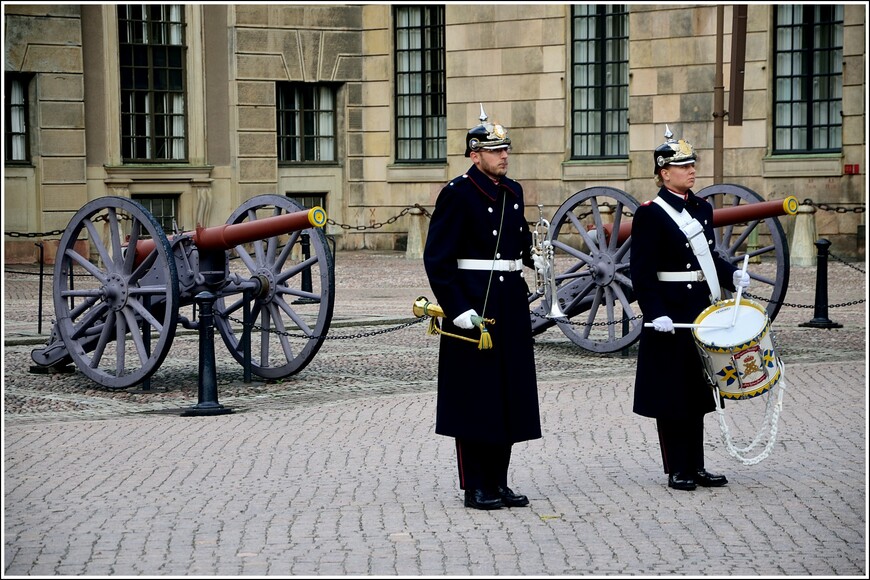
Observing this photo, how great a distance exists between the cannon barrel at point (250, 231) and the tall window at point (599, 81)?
1578 centimetres

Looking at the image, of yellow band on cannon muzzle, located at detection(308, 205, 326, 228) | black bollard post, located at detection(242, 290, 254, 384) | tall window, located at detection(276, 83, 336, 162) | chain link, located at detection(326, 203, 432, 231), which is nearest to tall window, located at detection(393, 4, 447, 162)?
chain link, located at detection(326, 203, 432, 231)

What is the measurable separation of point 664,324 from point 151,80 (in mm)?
20382

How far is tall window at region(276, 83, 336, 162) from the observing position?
2841 centimetres

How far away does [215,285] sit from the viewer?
1159 centimetres

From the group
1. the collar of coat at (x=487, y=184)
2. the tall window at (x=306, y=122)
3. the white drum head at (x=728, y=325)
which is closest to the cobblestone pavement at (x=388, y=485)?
the white drum head at (x=728, y=325)

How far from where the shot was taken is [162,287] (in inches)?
449

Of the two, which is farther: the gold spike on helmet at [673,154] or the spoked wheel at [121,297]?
the spoked wheel at [121,297]

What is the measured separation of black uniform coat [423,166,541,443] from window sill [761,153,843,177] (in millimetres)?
17757

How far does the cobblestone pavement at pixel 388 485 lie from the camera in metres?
6.04

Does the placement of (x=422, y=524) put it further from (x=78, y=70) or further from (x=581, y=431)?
(x=78, y=70)

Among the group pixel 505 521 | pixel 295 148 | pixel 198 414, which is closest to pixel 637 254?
pixel 505 521

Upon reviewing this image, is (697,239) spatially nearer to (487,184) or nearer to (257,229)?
(487,184)

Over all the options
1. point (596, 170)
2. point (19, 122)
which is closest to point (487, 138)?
point (596, 170)

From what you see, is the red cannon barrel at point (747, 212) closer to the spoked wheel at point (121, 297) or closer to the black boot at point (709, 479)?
the spoked wheel at point (121, 297)
